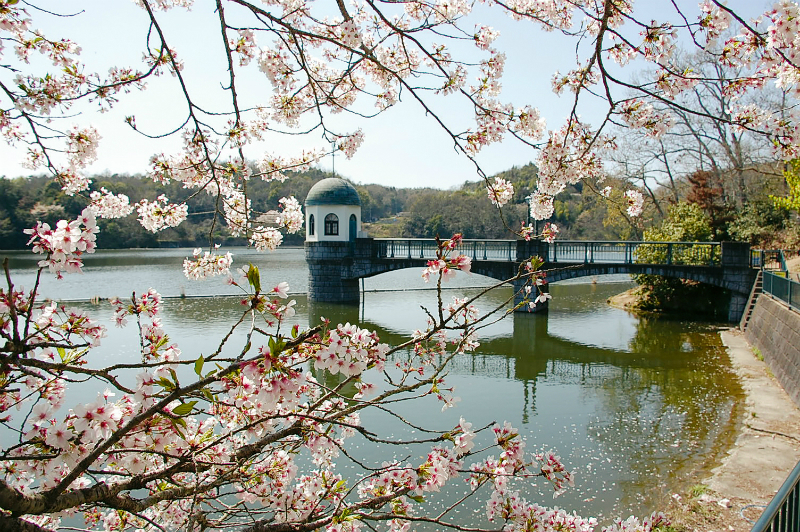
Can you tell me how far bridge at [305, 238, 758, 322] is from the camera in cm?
1638

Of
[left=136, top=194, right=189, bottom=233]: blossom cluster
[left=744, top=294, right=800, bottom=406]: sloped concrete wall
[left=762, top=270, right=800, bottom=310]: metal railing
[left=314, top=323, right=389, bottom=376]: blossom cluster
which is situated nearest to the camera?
[left=314, top=323, right=389, bottom=376]: blossom cluster

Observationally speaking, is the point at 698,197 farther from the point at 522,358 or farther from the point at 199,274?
the point at 199,274

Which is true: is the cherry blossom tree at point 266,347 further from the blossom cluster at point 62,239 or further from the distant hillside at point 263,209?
the distant hillside at point 263,209

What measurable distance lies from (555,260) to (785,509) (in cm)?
1673

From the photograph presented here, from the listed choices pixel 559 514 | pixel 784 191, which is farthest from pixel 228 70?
pixel 784 191

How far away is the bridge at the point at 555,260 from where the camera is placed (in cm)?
1638

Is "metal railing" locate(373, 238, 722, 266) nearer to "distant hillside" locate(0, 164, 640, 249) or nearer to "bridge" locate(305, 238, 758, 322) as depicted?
"bridge" locate(305, 238, 758, 322)

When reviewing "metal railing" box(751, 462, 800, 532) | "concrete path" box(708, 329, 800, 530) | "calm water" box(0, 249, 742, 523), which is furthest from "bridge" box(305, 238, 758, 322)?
"metal railing" box(751, 462, 800, 532)

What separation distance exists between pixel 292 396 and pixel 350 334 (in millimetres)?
312

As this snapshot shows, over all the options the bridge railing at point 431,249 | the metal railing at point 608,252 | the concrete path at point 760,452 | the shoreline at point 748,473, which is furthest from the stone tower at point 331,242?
the shoreline at point 748,473

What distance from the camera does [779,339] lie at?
412 inches

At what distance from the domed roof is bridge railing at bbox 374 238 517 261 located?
2.12 m

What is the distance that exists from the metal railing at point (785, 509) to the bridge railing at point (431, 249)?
1587 cm

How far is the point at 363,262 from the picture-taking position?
70.0 ft
